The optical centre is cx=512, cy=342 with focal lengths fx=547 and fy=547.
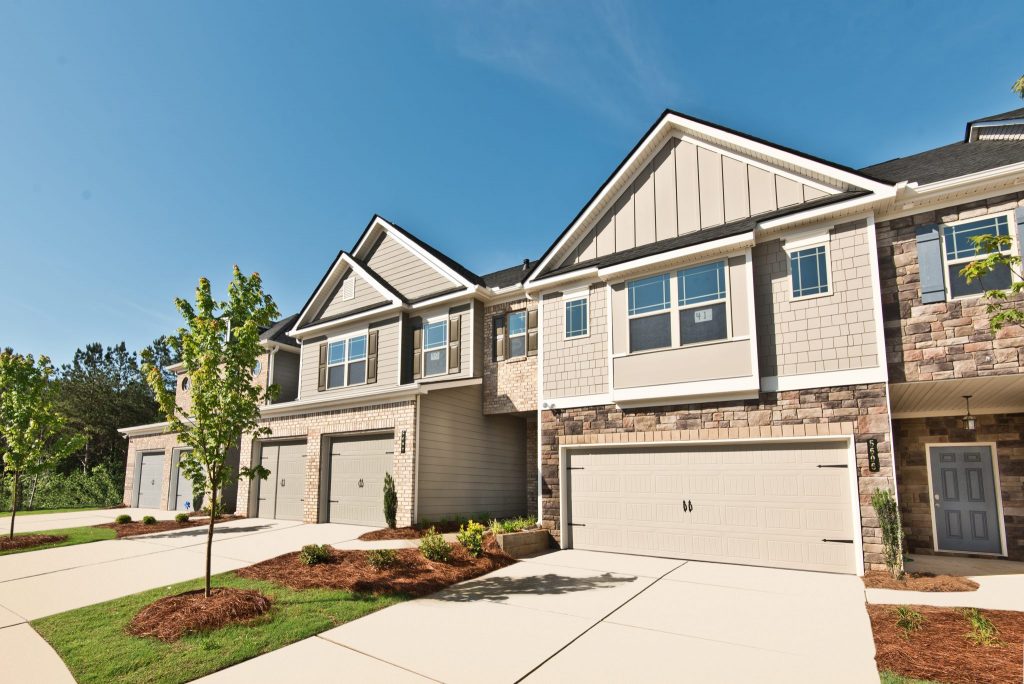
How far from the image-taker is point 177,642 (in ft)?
19.1

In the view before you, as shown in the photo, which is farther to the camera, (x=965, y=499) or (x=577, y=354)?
(x=577, y=354)

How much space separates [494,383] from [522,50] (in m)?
8.99

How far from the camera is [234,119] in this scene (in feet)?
41.1

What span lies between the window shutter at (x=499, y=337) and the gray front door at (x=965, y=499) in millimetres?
10787

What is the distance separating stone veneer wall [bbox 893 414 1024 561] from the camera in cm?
1102

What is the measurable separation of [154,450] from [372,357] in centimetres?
1252

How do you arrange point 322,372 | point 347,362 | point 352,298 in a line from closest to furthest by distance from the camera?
point 347,362 < point 352,298 < point 322,372

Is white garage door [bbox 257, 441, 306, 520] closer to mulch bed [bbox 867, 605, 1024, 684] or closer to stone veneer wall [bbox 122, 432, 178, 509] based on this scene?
stone veneer wall [bbox 122, 432, 178, 509]

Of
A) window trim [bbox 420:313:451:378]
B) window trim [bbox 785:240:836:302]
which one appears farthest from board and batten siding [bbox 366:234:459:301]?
window trim [bbox 785:240:836:302]

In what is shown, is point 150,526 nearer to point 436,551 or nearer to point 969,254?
point 436,551

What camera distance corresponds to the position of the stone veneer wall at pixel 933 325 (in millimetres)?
8609

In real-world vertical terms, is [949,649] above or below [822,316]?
below

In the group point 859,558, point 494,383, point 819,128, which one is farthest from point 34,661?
point 819,128

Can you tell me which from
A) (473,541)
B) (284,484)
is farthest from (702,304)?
(284,484)
